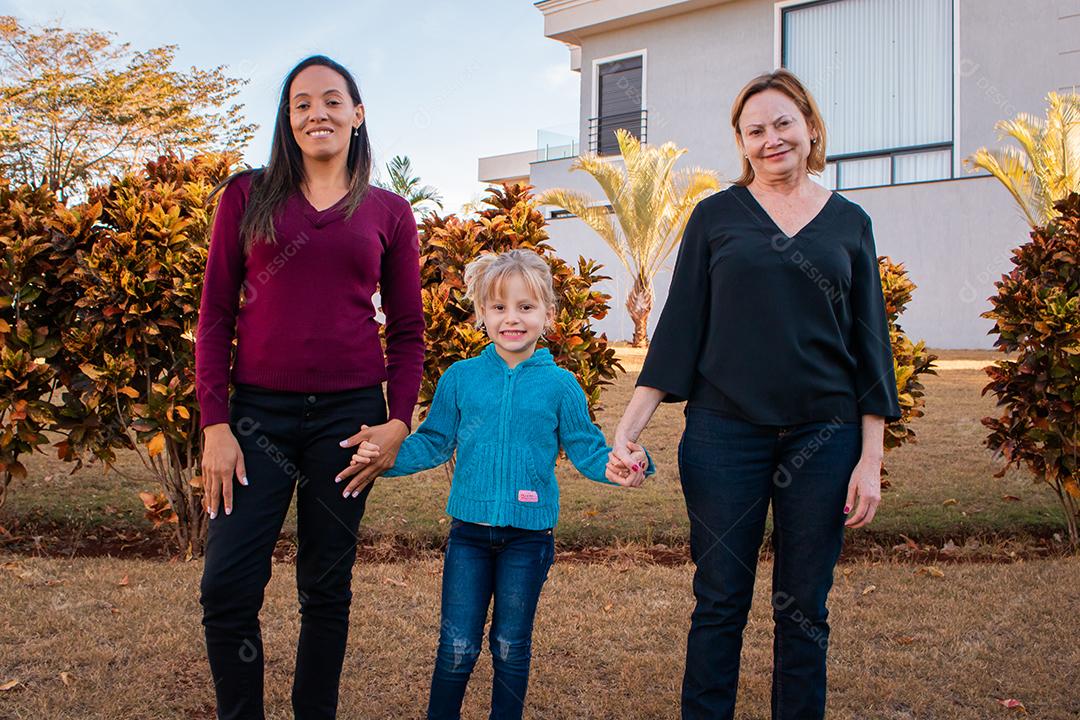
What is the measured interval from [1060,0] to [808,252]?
63.9 ft

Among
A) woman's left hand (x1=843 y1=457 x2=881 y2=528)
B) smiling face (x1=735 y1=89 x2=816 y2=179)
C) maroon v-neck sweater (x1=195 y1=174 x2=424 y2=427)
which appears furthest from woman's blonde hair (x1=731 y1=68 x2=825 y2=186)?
maroon v-neck sweater (x1=195 y1=174 x2=424 y2=427)

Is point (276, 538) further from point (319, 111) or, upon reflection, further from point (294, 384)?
point (319, 111)

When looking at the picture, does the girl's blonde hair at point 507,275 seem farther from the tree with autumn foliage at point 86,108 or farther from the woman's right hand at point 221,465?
the tree with autumn foliage at point 86,108

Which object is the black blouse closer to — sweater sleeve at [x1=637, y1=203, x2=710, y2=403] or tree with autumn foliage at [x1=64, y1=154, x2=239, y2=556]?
sweater sleeve at [x1=637, y1=203, x2=710, y2=403]

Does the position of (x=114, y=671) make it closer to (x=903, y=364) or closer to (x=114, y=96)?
(x=903, y=364)

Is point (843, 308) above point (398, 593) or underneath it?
above

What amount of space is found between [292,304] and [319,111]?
0.59 metres

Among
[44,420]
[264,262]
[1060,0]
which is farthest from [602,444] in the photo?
[1060,0]

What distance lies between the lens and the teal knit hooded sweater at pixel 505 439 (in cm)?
277

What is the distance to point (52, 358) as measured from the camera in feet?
16.6

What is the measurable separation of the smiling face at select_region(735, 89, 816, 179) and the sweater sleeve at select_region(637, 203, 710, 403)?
0.82ft

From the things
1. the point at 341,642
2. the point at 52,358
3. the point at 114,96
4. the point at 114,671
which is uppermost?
the point at 114,96

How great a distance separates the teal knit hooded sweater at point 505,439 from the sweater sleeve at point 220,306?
1.84ft

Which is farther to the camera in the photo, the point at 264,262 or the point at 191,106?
the point at 191,106
